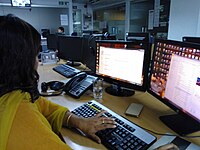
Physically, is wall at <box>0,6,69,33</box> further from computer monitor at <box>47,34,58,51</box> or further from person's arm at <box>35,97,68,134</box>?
person's arm at <box>35,97,68,134</box>

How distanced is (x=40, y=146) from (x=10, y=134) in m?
0.10

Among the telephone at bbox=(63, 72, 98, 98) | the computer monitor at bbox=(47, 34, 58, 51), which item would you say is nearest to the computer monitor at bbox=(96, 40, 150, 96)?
the telephone at bbox=(63, 72, 98, 98)

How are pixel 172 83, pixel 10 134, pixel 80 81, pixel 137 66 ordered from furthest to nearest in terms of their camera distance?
pixel 80 81 → pixel 137 66 → pixel 172 83 → pixel 10 134

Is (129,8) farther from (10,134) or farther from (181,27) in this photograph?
(10,134)

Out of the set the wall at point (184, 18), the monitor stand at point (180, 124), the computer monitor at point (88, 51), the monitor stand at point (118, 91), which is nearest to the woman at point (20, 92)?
the monitor stand at point (180, 124)

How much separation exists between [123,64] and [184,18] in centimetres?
312

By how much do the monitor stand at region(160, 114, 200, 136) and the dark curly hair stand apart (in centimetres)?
65

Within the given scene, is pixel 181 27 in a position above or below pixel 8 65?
above

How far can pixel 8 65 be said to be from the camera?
0.65 meters

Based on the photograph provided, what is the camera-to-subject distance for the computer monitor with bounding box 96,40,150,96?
3.67ft

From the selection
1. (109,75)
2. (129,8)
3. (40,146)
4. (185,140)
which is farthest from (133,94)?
(129,8)

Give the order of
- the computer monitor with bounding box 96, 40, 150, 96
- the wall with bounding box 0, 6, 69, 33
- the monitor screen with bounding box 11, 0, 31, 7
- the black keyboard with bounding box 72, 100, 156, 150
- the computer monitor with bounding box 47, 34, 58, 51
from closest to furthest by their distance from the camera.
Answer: the black keyboard with bounding box 72, 100, 156, 150 < the computer monitor with bounding box 96, 40, 150, 96 < the computer monitor with bounding box 47, 34, 58, 51 < the monitor screen with bounding box 11, 0, 31, 7 < the wall with bounding box 0, 6, 69, 33

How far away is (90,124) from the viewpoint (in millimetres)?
861

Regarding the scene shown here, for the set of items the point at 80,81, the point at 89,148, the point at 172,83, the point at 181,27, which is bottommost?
the point at 89,148
